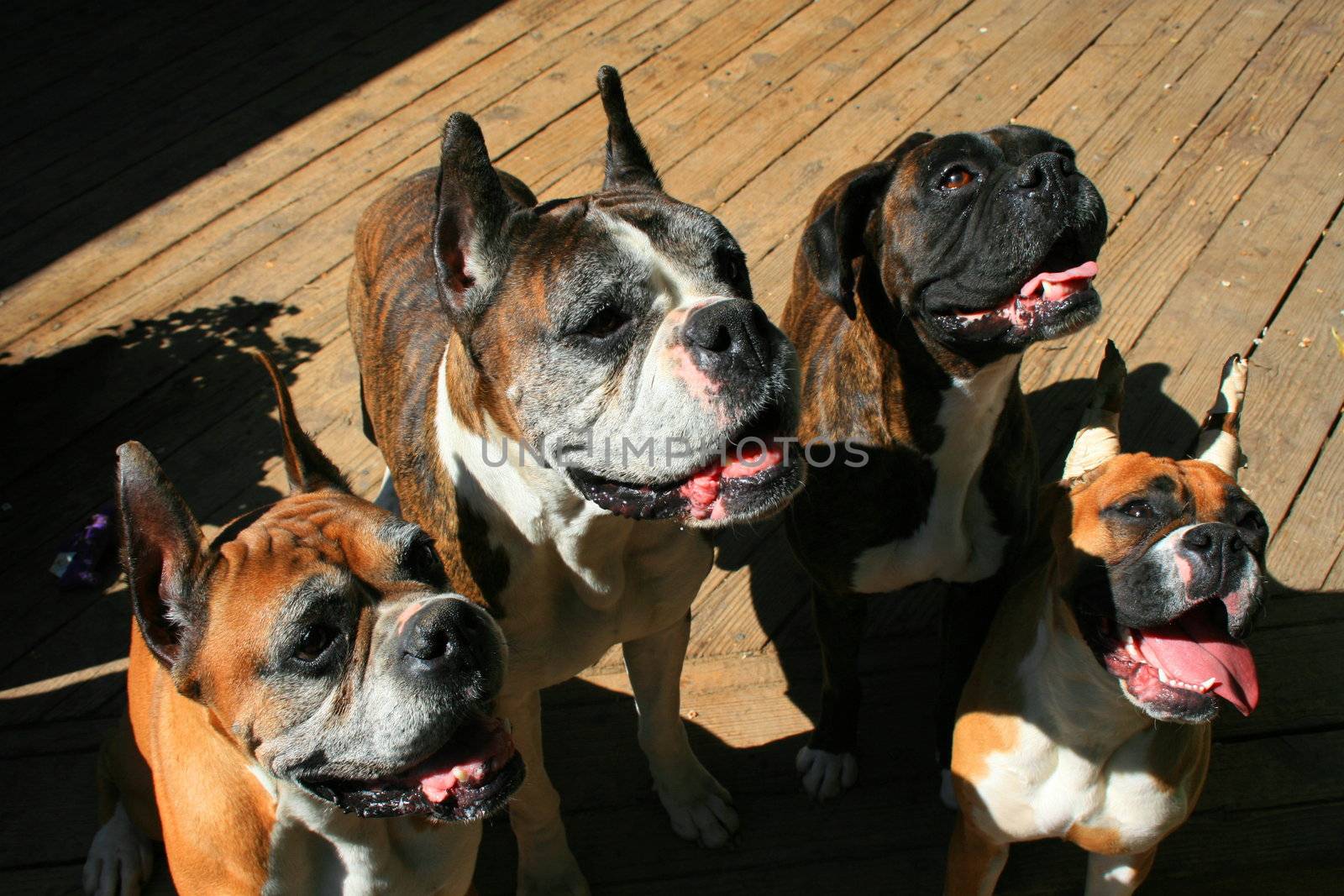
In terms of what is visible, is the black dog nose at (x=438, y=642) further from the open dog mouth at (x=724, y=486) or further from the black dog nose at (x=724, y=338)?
the black dog nose at (x=724, y=338)

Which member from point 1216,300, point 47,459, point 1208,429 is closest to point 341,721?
point 1208,429

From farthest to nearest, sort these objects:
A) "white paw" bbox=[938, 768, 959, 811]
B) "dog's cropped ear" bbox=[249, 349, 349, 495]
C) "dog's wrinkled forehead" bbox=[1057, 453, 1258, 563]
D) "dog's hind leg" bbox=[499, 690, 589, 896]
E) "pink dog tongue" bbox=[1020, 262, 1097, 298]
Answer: "white paw" bbox=[938, 768, 959, 811] → "dog's hind leg" bbox=[499, 690, 589, 896] → "pink dog tongue" bbox=[1020, 262, 1097, 298] → "dog's cropped ear" bbox=[249, 349, 349, 495] → "dog's wrinkled forehead" bbox=[1057, 453, 1258, 563]

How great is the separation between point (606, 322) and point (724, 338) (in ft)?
0.86

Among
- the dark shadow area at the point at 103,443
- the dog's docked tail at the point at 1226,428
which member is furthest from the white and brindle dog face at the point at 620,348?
the dark shadow area at the point at 103,443

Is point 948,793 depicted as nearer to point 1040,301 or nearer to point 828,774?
point 828,774

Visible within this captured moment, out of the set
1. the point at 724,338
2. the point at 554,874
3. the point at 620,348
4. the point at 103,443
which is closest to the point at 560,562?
the point at 620,348

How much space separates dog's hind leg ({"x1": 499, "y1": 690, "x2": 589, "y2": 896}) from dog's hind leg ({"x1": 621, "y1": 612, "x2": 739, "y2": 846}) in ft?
0.99

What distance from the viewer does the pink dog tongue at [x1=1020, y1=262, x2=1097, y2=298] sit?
2717 mm

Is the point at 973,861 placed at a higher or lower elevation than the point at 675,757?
lower

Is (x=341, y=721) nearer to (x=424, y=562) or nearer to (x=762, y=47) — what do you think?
(x=424, y=562)

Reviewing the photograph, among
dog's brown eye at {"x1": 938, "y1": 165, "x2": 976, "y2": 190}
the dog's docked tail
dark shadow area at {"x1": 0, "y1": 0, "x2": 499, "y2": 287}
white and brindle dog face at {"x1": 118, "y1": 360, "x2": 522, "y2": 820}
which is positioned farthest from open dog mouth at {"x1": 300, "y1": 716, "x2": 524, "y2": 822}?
dark shadow area at {"x1": 0, "y1": 0, "x2": 499, "y2": 287}

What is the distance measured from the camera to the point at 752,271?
15.6 ft

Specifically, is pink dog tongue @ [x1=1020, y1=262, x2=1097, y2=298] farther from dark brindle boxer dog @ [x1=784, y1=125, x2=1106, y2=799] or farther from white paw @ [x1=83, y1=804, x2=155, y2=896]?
white paw @ [x1=83, y1=804, x2=155, y2=896]

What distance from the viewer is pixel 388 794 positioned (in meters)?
2.27
